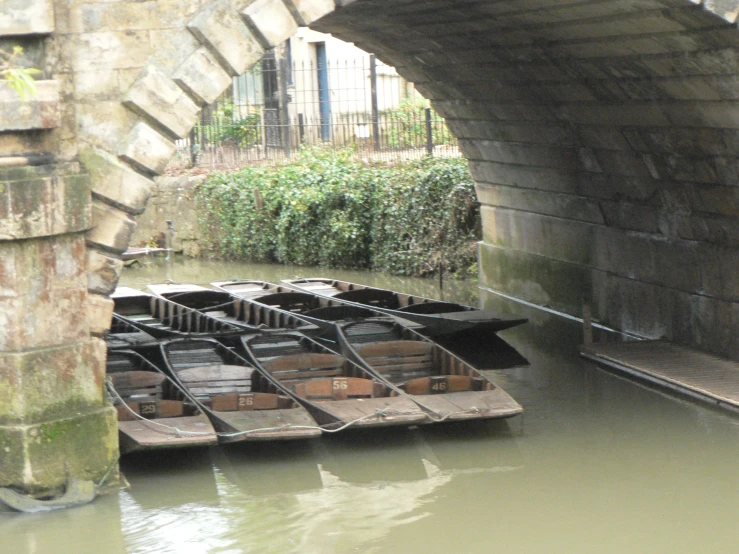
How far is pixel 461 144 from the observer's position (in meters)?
13.6

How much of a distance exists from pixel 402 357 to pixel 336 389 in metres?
1.22

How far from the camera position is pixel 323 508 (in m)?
6.55

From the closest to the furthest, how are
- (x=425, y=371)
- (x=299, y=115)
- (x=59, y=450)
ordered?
(x=59, y=450) → (x=425, y=371) → (x=299, y=115)

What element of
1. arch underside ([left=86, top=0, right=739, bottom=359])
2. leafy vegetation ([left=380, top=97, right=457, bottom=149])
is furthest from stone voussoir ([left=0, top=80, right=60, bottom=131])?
leafy vegetation ([left=380, top=97, right=457, bottom=149])

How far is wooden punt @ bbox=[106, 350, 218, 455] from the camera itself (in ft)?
22.3

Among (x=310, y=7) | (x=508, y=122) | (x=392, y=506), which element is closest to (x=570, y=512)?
(x=392, y=506)

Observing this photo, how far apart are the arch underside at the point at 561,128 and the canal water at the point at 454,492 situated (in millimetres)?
1397

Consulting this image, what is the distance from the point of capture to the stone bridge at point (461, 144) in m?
6.23

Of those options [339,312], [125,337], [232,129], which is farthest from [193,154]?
[125,337]

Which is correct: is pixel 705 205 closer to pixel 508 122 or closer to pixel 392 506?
pixel 508 122

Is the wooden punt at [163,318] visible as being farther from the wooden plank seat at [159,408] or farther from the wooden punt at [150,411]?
the wooden plank seat at [159,408]

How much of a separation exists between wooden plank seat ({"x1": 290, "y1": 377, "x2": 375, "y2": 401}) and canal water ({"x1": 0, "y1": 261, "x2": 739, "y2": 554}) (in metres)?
0.31

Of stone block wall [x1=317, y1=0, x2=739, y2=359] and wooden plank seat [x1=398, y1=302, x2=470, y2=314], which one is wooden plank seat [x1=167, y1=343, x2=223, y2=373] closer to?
wooden plank seat [x1=398, y1=302, x2=470, y2=314]

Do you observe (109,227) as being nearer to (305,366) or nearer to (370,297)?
(305,366)
